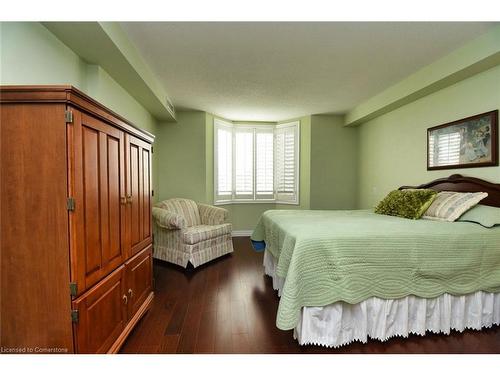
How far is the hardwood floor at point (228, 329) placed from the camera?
1669 millimetres

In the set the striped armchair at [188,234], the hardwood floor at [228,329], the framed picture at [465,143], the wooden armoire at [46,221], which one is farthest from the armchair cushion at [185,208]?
the framed picture at [465,143]

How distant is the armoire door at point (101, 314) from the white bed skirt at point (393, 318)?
123 centimetres

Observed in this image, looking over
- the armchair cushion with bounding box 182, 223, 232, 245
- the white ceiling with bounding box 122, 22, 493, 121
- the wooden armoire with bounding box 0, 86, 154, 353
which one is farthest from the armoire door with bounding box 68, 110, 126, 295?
the armchair cushion with bounding box 182, 223, 232, 245

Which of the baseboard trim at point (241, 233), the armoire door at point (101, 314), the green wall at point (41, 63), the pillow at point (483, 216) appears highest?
the green wall at point (41, 63)

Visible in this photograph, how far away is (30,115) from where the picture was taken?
3.75 ft

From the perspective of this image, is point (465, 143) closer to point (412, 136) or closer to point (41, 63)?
point (412, 136)

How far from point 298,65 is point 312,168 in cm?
232

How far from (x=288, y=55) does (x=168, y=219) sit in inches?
93.8

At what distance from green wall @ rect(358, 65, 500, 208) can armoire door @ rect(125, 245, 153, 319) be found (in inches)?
130

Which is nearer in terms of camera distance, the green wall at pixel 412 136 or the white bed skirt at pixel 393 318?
the white bed skirt at pixel 393 318

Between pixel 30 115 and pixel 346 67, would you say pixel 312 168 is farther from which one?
pixel 30 115

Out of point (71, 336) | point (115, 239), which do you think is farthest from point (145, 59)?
point (71, 336)

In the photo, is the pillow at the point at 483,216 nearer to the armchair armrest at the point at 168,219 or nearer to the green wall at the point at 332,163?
the green wall at the point at 332,163

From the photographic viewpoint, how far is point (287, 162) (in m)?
5.00
